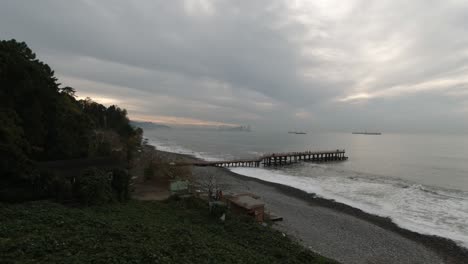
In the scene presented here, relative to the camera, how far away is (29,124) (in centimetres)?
1566

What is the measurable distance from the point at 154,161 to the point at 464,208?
2778 centimetres

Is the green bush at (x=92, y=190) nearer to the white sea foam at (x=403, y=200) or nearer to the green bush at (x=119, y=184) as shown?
the green bush at (x=119, y=184)

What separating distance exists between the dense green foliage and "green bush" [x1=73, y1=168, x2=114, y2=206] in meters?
1.62

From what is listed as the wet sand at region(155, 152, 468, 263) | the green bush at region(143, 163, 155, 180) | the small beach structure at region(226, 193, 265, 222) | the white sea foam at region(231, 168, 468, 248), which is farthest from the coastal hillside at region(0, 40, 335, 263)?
the white sea foam at region(231, 168, 468, 248)

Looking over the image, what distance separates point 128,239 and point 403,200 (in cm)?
2450

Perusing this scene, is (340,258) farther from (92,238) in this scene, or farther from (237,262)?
(92,238)

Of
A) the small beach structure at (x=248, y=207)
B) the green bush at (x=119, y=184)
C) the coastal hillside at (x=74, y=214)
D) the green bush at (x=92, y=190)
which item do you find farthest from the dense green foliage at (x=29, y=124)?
the small beach structure at (x=248, y=207)

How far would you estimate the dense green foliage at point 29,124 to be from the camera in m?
11.7

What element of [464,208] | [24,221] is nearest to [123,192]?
[24,221]

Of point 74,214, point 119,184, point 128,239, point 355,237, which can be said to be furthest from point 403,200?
point 74,214

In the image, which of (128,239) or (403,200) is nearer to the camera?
(128,239)

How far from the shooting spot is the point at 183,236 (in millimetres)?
8625

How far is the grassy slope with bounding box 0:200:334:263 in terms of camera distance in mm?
6219

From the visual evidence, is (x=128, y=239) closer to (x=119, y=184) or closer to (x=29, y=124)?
(x=119, y=184)
